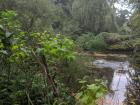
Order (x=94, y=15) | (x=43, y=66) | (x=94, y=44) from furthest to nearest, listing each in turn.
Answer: (x=94, y=15)
(x=94, y=44)
(x=43, y=66)

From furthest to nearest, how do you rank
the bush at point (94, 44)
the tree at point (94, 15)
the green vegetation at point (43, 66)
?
1. the tree at point (94, 15)
2. the bush at point (94, 44)
3. the green vegetation at point (43, 66)

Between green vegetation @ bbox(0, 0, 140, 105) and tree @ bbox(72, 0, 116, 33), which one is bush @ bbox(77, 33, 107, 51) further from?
tree @ bbox(72, 0, 116, 33)

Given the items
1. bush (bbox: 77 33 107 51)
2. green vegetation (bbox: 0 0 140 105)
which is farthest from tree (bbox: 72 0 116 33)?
green vegetation (bbox: 0 0 140 105)

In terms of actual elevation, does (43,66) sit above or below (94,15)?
below

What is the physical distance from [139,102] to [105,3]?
69.6ft

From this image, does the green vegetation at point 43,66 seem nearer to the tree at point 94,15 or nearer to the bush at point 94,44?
the bush at point 94,44

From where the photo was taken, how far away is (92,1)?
2781cm

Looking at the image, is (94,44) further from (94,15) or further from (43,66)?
(43,66)

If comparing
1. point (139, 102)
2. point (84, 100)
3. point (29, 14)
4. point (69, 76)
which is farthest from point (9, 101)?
point (29, 14)

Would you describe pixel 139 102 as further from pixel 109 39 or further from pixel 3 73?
pixel 109 39

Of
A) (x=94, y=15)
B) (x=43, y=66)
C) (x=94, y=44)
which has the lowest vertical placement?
(x=94, y=44)

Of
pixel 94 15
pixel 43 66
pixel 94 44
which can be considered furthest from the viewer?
pixel 94 15

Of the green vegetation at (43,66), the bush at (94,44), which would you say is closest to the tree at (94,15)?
the bush at (94,44)

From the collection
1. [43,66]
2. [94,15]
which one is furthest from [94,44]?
[43,66]
